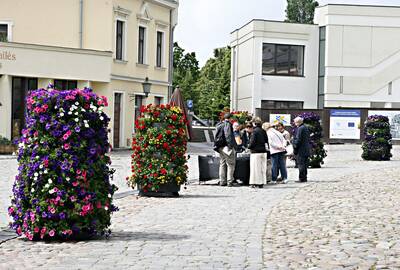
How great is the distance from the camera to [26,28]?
37.5 meters

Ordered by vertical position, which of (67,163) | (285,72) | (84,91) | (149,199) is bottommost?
(149,199)

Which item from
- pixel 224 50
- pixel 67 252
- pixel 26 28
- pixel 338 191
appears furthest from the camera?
pixel 224 50

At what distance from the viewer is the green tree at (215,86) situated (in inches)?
3359

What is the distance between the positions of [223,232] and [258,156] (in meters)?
8.46

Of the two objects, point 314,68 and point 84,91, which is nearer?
Result: point 84,91

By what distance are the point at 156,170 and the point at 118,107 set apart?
2253 centimetres

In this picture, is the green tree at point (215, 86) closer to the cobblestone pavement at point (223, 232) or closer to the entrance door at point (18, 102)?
the entrance door at point (18, 102)

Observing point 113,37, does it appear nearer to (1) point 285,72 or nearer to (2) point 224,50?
(1) point 285,72

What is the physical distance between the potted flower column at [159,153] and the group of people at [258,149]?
9.20 ft

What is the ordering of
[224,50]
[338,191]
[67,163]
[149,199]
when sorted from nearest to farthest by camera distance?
1. [67,163]
2. [149,199]
3. [338,191]
4. [224,50]

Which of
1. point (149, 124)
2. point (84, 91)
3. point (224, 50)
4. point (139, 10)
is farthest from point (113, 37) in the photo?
point (224, 50)

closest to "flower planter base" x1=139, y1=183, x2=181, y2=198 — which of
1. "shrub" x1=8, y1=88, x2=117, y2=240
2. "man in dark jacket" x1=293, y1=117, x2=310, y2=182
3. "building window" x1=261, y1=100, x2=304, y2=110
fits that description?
"man in dark jacket" x1=293, y1=117, x2=310, y2=182

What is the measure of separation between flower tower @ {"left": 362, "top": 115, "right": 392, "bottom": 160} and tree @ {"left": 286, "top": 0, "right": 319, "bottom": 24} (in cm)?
8135

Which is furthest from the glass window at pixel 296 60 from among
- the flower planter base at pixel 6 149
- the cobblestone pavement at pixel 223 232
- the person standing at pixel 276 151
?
the cobblestone pavement at pixel 223 232
